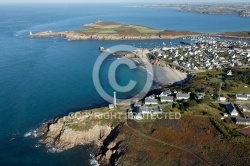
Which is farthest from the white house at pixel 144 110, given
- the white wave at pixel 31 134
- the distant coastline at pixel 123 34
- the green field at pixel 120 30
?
the green field at pixel 120 30

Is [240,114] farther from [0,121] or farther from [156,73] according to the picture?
[0,121]

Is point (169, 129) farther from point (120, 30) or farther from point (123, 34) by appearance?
point (120, 30)

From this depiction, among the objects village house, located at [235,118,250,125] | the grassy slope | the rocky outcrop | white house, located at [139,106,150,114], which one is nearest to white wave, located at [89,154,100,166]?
the rocky outcrop

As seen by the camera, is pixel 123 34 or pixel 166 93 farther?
Result: pixel 123 34

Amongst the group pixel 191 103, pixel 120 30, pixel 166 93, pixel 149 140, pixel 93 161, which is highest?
pixel 120 30

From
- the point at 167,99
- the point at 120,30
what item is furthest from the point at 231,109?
the point at 120,30

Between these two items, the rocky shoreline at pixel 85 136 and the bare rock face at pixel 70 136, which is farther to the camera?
the bare rock face at pixel 70 136

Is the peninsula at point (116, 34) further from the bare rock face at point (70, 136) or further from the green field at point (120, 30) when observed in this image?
the bare rock face at point (70, 136)

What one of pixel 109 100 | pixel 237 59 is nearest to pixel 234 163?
pixel 109 100

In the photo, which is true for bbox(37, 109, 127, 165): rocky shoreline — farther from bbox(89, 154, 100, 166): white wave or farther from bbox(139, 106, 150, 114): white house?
bbox(139, 106, 150, 114): white house

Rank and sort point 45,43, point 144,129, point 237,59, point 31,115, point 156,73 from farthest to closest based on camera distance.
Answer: point 45,43 < point 237,59 < point 156,73 < point 31,115 < point 144,129

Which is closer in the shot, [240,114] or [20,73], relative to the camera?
[240,114]
